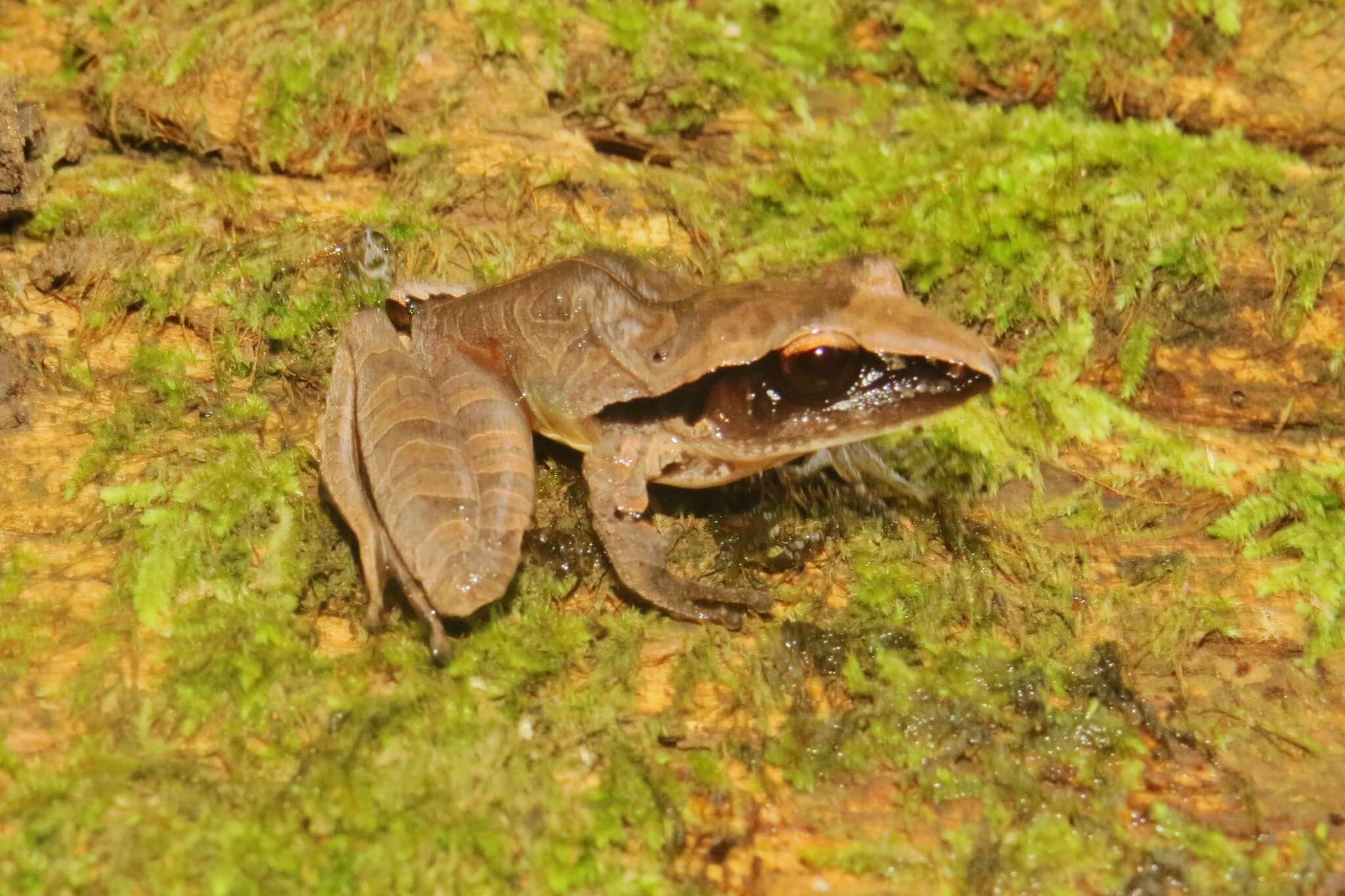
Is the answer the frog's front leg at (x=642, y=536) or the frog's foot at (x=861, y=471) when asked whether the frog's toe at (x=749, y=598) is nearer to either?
the frog's front leg at (x=642, y=536)

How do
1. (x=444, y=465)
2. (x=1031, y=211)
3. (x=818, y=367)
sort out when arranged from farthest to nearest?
(x=1031, y=211) < (x=444, y=465) < (x=818, y=367)

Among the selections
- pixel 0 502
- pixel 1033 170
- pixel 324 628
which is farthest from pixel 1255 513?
pixel 0 502

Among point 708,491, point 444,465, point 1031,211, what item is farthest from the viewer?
point 1031,211

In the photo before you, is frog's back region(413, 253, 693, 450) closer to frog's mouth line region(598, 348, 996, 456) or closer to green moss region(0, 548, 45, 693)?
frog's mouth line region(598, 348, 996, 456)

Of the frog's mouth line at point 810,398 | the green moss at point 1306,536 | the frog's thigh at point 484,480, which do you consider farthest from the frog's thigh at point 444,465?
the green moss at point 1306,536

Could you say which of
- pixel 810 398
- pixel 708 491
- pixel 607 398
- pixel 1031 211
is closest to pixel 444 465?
pixel 607 398

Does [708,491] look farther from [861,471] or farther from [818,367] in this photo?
[818,367]

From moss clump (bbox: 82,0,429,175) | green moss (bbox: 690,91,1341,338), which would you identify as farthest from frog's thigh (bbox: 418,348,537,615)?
moss clump (bbox: 82,0,429,175)
